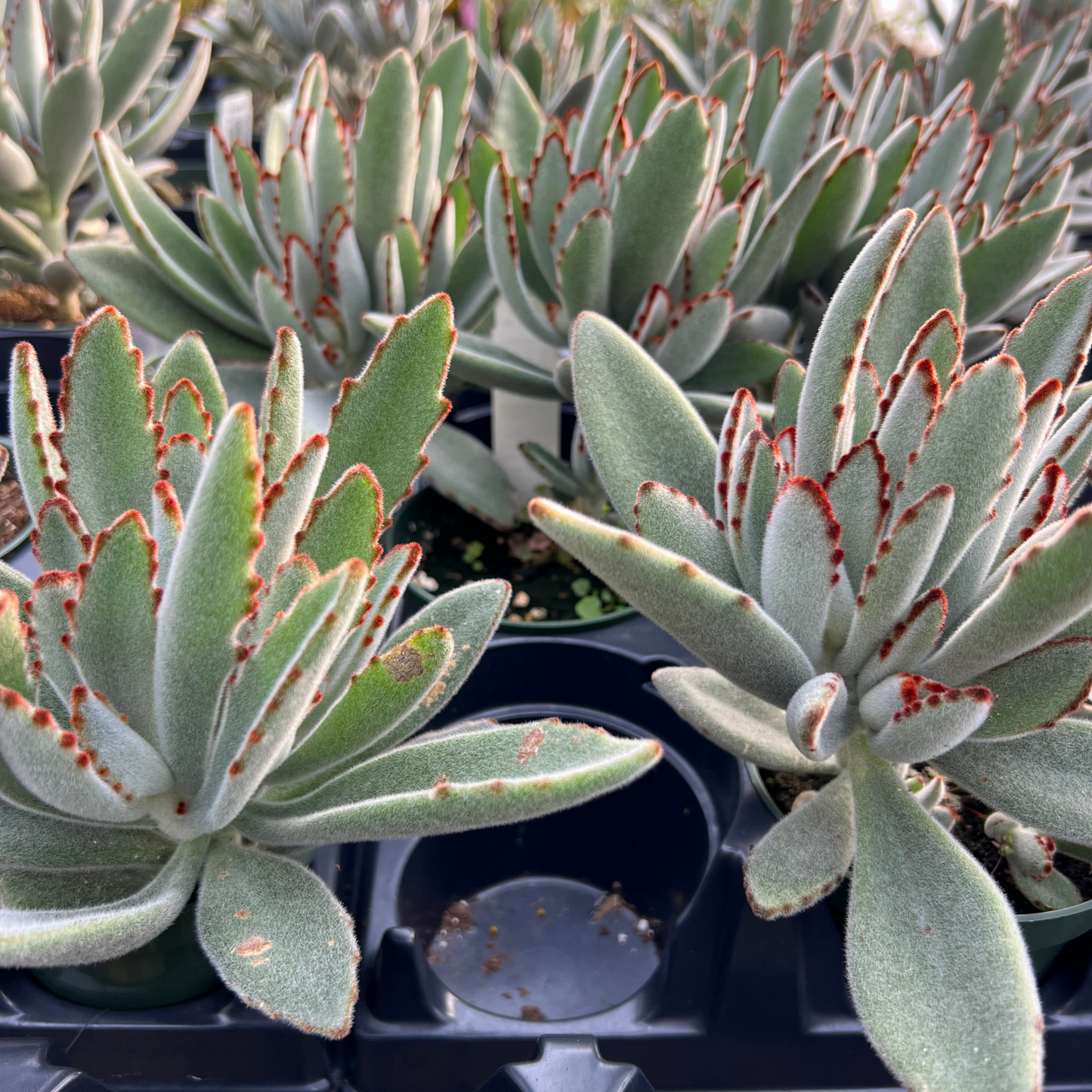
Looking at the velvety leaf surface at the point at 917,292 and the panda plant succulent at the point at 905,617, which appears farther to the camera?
the velvety leaf surface at the point at 917,292

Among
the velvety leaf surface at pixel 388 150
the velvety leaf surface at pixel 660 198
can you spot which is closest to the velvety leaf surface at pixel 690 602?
the velvety leaf surface at pixel 660 198

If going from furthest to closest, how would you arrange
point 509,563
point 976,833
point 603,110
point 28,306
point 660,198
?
point 28,306, point 509,563, point 603,110, point 660,198, point 976,833

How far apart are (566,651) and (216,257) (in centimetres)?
56

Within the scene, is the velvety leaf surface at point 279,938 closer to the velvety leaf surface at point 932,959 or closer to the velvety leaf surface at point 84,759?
the velvety leaf surface at point 84,759

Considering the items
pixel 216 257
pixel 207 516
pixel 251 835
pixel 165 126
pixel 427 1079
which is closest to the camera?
pixel 207 516

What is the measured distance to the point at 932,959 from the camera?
537 millimetres

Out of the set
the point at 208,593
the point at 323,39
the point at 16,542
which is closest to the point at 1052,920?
the point at 208,593

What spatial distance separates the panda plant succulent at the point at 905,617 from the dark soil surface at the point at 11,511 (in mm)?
667

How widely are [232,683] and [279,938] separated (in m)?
0.14

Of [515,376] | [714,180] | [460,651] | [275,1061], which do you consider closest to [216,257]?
[515,376]

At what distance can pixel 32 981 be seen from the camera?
672mm

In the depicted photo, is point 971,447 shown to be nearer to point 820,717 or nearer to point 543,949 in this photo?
point 820,717

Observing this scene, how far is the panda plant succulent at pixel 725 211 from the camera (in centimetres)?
89

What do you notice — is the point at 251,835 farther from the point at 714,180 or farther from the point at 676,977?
the point at 714,180
